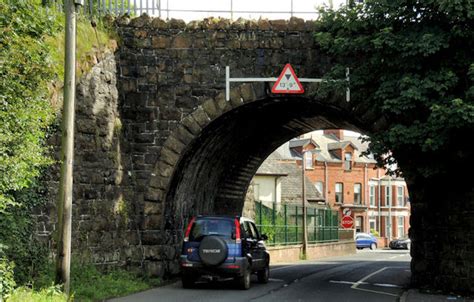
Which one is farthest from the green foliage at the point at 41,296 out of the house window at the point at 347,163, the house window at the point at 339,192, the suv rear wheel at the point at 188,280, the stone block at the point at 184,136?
the house window at the point at 347,163

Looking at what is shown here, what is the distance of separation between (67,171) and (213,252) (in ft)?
17.4

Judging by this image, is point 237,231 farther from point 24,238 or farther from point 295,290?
point 24,238

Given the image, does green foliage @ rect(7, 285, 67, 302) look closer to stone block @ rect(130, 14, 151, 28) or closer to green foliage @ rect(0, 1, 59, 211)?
green foliage @ rect(0, 1, 59, 211)

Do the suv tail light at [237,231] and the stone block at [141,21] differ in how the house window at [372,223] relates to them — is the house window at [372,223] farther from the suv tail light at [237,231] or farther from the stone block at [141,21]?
the suv tail light at [237,231]

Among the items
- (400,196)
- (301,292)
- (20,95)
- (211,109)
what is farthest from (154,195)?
(400,196)

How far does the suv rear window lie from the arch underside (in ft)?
7.97

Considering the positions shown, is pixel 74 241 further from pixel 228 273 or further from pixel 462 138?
pixel 462 138

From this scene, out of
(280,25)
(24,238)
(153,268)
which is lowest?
(153,268)

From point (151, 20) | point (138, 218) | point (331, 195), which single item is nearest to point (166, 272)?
point (138, 218)

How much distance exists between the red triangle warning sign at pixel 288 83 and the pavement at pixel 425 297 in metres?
5.84

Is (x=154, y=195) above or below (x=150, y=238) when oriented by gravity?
above

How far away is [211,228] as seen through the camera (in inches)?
687

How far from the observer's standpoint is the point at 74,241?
16.5 meters

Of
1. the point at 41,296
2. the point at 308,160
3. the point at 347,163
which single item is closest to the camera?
the point at 41,296
